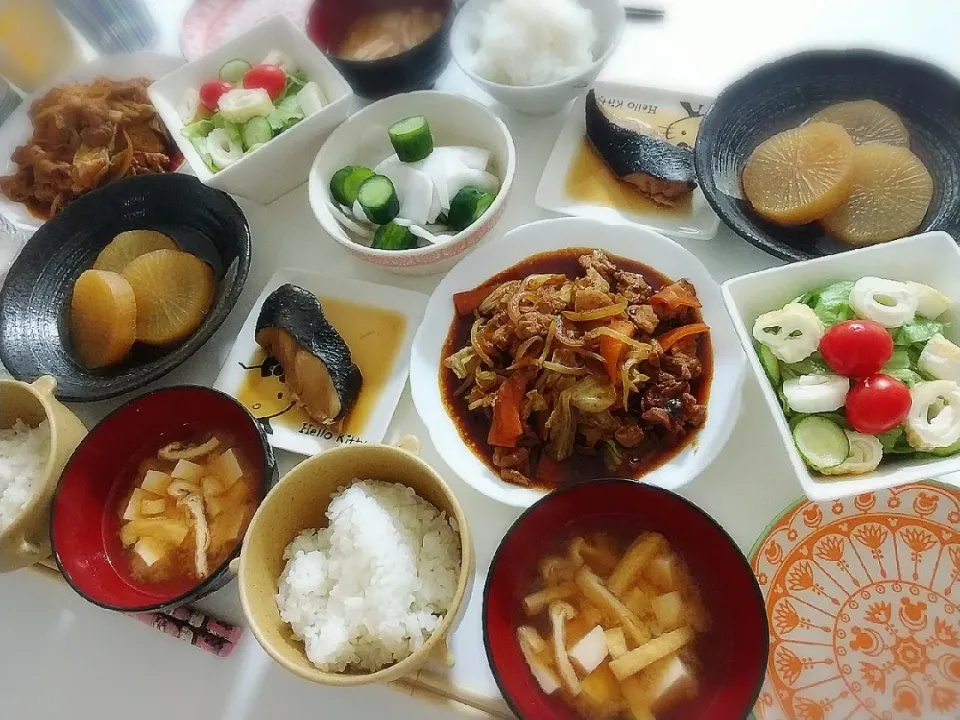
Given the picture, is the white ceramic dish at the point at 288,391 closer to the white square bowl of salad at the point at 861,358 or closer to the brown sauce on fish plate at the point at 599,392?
the brown sauce on fish plate at the point at 599,392

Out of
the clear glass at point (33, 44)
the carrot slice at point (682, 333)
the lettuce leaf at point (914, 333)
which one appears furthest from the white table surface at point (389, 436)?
the clear glass at point (33, 44)

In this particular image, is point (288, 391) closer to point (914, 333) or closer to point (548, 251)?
point (548, 251)

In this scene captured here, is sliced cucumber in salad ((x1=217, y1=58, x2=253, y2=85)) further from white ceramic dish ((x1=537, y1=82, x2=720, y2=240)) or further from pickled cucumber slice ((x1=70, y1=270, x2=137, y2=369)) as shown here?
white ceramic dish ((x1=537, y1=82, x2=720, y2=240))

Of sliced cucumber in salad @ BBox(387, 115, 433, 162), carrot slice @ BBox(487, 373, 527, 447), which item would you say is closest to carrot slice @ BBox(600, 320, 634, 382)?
carrot slice @ BBox(487, 373, 527, 447)

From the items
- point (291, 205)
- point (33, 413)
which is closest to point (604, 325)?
point (291, 205)

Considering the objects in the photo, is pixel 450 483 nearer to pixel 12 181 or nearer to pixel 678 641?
pixel 678 641

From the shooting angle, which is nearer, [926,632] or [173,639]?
[926,632]
